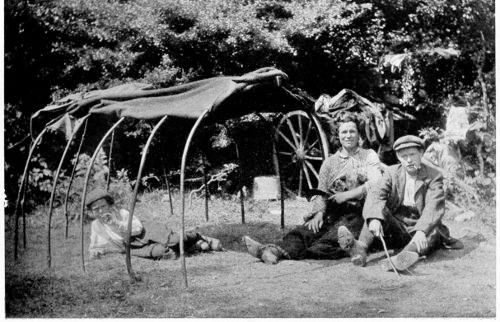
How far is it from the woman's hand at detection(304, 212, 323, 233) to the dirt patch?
330 millimetres

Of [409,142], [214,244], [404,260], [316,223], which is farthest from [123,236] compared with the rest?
[409,142]

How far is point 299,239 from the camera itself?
16.2 ft

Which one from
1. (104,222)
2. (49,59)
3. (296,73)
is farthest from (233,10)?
(104,222)

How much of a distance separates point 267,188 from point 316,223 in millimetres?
3910

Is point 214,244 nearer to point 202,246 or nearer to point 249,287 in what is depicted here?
point 202,246

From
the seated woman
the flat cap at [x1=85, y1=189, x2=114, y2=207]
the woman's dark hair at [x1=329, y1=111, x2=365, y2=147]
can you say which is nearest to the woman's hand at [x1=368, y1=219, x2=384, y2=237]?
the seated woman

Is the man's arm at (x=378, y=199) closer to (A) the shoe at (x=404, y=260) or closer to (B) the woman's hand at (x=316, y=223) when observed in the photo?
(A) the shoe at (x=404, y=260)

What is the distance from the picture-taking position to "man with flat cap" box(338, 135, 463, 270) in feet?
14.7

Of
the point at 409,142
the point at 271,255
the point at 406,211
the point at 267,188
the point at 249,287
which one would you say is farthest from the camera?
the point at 267,188

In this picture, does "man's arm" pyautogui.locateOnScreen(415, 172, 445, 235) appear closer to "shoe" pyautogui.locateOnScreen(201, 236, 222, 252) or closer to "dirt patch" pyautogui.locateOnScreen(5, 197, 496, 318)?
"dirt patch" pyautogui.locateOnScreen(5, 197, 496, 318)

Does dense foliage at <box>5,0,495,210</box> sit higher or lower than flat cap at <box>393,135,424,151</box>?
higher

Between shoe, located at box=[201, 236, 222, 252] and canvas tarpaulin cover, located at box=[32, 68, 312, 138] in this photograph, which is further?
shoe, located at box=[201, 236, 222, 252]

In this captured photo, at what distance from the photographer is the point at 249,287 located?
13.2ft

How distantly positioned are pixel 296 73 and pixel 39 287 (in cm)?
559
